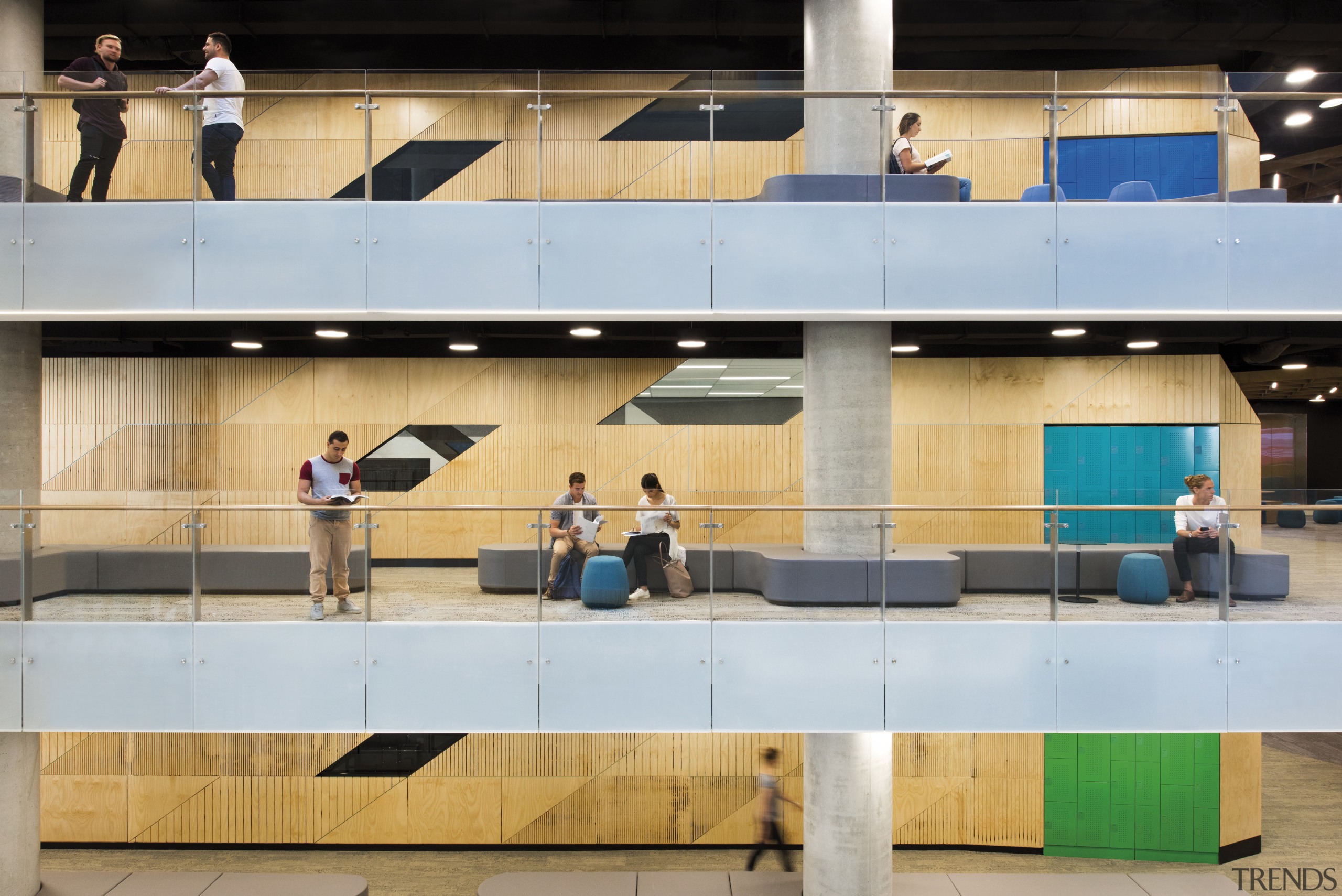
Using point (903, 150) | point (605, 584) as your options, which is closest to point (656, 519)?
point (605, 584)

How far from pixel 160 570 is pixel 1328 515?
8.95 meters

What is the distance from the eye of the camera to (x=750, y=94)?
6.86 metres

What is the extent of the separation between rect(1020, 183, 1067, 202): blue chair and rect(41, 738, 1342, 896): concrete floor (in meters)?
7.66

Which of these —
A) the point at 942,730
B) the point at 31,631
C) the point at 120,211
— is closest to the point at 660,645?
the point at 942,730

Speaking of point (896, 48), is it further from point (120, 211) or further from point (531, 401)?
point (120, 211)

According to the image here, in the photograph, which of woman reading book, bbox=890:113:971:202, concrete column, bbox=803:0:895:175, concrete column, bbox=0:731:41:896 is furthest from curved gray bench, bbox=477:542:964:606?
concrete column, bbox=0:731:41:896

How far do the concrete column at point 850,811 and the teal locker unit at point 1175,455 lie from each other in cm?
566

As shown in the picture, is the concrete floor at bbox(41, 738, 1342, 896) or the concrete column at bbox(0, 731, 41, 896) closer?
the concrete column at bbox(0, 731, 41, 896)

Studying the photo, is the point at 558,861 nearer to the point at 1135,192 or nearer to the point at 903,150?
the point at 903,150

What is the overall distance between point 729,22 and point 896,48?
211 cm

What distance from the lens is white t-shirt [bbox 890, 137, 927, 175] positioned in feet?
22.9

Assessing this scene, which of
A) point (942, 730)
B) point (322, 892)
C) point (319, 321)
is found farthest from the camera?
point (319, 321)

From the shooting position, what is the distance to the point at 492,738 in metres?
10.7

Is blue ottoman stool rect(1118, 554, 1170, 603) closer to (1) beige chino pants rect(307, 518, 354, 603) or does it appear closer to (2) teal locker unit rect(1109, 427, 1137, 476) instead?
(2) teal locker unit rect(1109, 427, 1137, 476)
